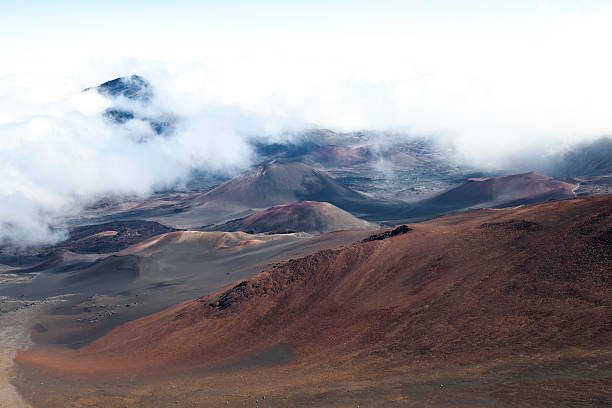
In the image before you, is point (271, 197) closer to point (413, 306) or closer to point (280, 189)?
point (280, 189)

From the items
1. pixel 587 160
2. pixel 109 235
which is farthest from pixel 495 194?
pixel 109 235

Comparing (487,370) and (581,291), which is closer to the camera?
(487,370)

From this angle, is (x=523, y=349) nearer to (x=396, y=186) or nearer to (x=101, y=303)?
(x=101, y=303)

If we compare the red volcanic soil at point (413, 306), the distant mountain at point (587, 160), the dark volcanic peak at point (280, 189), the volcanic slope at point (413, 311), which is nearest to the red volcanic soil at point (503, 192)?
the dark volcanic peak at point (280, 189)

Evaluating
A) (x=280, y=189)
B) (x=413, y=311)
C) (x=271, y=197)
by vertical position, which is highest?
(x=280, y=189)

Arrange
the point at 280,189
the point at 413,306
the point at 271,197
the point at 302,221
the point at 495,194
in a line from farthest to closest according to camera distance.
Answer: the point at 280,189 → the point at 271,197 → the point at 495,194 → the point at 302,221 → the point at 413,306

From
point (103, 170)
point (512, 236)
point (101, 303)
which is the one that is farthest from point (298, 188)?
point (512, 236)
